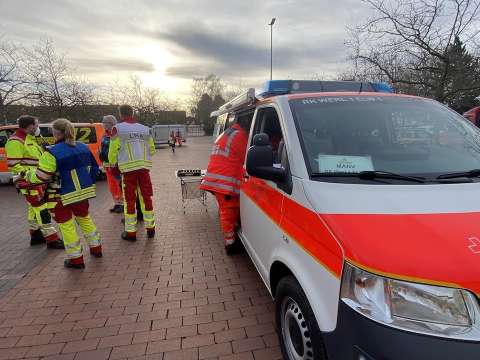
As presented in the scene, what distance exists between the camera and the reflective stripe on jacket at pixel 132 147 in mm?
5066

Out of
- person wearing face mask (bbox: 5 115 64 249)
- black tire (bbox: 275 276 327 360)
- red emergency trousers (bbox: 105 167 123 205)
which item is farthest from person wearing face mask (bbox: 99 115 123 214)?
black tire (bbox: 275 276 327 360)

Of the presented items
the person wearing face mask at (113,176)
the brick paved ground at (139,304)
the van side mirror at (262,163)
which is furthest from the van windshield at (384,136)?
the person wearing face mask at (113,176)

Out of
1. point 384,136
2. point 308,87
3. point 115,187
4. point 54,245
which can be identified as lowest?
Answer: point 54,245

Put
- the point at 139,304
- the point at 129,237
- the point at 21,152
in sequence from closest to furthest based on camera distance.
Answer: the point at 139,304 → the point at 21,152 → the point at 129,237

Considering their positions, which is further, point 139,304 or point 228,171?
point 228,171

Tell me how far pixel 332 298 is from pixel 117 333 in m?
2.21

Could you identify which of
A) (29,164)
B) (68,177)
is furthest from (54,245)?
(68,177)

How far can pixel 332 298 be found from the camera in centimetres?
166

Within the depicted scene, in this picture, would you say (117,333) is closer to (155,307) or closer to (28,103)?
(155,307)

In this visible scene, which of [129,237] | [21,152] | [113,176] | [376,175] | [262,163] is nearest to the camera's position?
[376,175]

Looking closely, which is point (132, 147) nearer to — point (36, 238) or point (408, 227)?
point (36, 238)

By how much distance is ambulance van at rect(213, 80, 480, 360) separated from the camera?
1415mm

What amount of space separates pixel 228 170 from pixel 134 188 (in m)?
1.93

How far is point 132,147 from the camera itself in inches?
200
